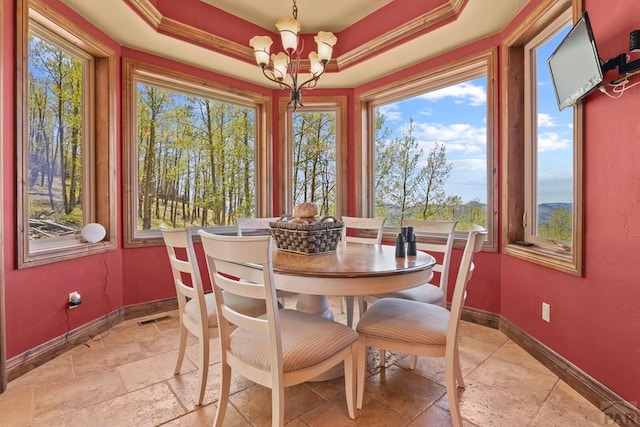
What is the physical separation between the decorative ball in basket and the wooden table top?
40mm

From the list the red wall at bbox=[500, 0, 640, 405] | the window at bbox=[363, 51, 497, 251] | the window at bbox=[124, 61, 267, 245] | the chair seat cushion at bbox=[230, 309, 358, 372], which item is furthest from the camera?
the window at bbox=[124, 61, 267, 245]

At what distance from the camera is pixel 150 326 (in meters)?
2.64

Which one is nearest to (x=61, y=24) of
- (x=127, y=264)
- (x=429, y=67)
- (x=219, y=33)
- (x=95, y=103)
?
(x=95, y=103)

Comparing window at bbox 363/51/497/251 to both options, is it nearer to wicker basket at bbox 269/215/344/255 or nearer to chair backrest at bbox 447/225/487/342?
wicker basket at bbox 269/215/344/255

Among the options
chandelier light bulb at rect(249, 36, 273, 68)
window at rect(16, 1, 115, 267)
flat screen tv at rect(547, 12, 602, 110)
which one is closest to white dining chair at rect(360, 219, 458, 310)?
flat screen tv at rect(547, 12, 602, 110)

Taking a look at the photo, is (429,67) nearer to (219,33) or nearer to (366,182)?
(366,182)

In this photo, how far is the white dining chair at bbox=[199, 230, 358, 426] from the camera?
1154 mm

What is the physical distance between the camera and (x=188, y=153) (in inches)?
129

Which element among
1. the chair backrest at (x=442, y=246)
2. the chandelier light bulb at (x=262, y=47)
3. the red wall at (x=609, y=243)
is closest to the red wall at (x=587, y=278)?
the red wall at (x=609, y=243)

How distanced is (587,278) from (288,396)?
5.90 ft

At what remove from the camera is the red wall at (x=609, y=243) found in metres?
1.46

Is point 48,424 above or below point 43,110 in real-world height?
below

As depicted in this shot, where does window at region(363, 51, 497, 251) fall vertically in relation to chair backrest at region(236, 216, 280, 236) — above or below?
above

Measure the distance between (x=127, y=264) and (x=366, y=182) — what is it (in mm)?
2629
